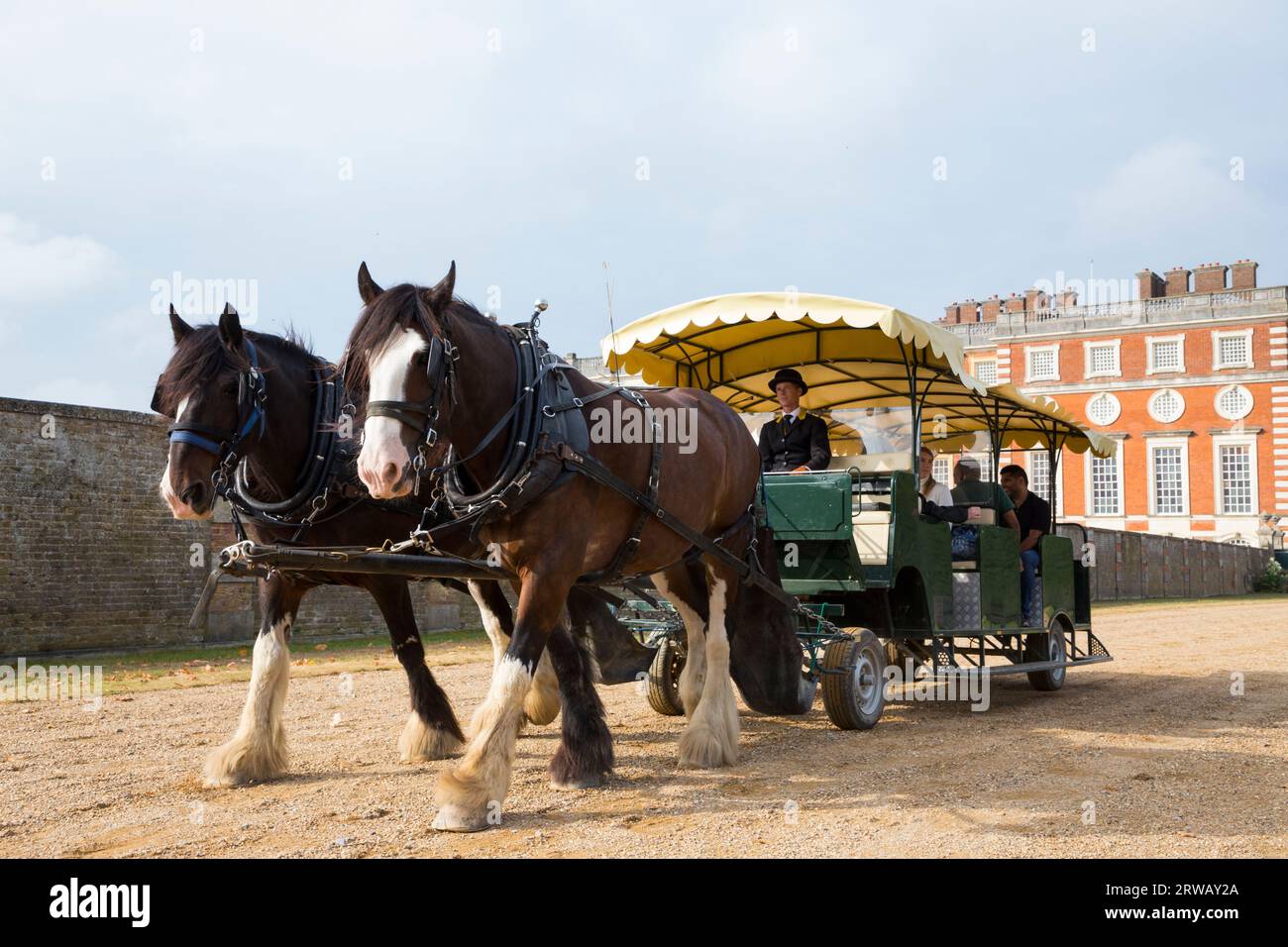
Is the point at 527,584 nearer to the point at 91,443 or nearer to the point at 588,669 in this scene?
the point at 588,669

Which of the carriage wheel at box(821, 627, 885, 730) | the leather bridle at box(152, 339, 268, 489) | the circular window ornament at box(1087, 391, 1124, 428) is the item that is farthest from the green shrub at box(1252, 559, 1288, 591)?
the leather bridle at box(152, 339, 268, 489)

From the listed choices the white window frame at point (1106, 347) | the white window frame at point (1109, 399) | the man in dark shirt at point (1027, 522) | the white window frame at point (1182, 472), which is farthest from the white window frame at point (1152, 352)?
the man in dark shirt at point (1027, 522)

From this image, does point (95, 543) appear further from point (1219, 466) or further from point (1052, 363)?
point (1219, 466)

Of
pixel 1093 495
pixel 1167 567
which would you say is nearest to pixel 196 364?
pixel 1167 567

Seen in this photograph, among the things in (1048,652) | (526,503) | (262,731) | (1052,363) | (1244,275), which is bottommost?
(1048,652)

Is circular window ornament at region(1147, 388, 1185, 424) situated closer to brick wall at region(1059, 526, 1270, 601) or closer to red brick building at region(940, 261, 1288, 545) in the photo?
red brick building at region(940, 261, 1288, 545)

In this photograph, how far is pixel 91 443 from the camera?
531 inches

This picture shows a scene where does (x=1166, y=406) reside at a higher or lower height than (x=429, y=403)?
higher

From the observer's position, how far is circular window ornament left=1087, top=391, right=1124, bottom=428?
49000 mm

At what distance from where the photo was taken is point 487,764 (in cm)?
465

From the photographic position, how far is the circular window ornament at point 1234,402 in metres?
46.3

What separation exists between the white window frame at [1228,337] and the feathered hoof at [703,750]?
47.8m

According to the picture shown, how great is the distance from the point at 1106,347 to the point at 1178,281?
18.4 feet

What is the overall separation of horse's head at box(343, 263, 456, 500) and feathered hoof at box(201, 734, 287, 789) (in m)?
2.07
